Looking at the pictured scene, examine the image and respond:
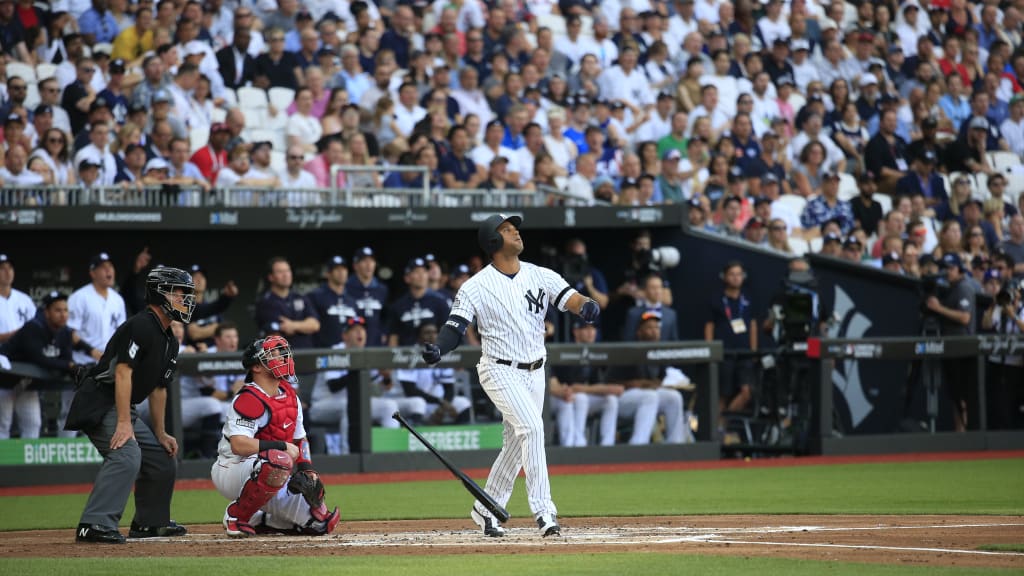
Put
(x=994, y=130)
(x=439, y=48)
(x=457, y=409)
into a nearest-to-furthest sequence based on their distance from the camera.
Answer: (x=457, y=409) < (x=439, y=48) < (x=994, y=130)

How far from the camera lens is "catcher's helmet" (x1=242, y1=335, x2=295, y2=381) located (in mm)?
7789

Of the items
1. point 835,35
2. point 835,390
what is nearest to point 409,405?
point 835,390

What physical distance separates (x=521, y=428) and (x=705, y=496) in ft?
11.0

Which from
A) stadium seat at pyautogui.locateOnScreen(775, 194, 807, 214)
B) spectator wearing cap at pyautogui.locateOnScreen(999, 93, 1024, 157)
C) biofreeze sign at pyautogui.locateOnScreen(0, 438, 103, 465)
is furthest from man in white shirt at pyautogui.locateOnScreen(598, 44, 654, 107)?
biofreeze sign at pyautogui.locateOnScreen(0, 438, 103, 465)

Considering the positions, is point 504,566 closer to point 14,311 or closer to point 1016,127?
point 14,311

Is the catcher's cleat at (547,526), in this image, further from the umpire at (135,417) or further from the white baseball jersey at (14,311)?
the white baseball jersey at (14,311)

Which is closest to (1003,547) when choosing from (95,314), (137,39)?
(95,314)

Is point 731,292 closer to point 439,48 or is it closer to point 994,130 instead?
point 439,48

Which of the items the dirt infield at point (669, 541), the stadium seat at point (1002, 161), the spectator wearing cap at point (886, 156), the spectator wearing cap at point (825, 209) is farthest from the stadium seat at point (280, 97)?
the stadium seat at point (1002, 161)

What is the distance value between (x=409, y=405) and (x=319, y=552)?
6.39m

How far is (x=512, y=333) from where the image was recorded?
7750 millimetres

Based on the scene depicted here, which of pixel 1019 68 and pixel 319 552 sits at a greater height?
pixel 1019 68

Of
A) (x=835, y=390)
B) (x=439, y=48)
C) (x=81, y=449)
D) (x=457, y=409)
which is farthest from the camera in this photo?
(x=439, y=48)

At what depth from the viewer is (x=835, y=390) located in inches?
576
